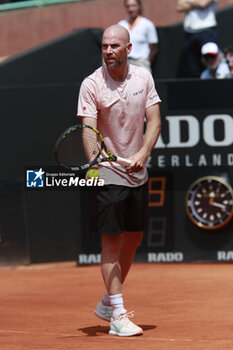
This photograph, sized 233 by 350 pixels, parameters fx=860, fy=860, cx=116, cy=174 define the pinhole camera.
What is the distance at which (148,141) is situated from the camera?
5988mm

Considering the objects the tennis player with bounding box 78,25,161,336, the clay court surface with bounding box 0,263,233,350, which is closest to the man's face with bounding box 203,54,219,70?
the clay court surface with bounding box 0,263,233,350

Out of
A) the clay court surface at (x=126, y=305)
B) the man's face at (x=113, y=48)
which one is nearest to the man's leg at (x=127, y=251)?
the clay court surface at (x=126, y=305)

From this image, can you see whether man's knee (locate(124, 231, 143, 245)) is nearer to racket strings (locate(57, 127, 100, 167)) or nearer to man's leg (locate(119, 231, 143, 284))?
man's leg (locate(119, 231, 143, 284))

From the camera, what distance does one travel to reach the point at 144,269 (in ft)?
33.2

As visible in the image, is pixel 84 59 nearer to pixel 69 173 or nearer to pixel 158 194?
pixel 158 194

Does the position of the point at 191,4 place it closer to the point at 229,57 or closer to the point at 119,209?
the point at 229,57

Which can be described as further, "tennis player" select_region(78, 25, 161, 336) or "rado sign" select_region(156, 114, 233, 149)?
"rado sign" select_region(156, 114, 233, 149)

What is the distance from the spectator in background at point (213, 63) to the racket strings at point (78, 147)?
5.16 meters

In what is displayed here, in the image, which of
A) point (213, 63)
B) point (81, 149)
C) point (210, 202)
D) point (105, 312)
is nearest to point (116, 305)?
point (105, 312)

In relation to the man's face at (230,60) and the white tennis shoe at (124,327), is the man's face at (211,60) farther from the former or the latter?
the white tennis shoe at (124,327)

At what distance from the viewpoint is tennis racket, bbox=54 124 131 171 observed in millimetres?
5758

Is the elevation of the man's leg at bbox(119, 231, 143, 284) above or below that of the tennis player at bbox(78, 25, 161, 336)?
below

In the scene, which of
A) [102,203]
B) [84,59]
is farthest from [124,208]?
[84,59]

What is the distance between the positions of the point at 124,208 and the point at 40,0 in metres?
8.17
